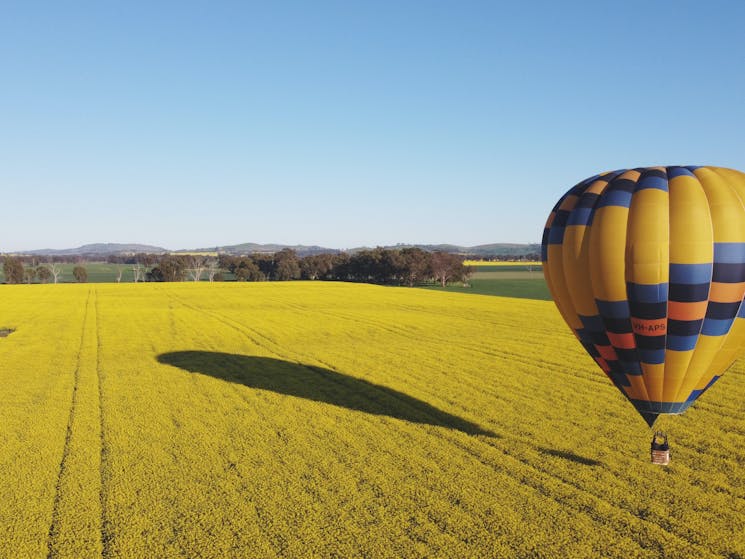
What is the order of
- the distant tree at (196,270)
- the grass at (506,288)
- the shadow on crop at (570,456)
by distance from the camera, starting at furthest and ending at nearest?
the distant tree at (196,270)
the grass at (506,288)
the shadow on crop at (570,456)

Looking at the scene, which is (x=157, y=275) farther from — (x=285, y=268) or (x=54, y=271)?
(x=285, y=268)

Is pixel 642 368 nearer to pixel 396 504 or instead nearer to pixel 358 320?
pixel 396 504

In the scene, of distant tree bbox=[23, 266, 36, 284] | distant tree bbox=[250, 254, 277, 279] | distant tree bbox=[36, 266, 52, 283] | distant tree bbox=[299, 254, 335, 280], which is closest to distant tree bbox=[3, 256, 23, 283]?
distant tree bbox=[23, 266, 36, 284]

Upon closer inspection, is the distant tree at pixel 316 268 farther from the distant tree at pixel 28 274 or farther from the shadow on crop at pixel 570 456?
the shadow on crop at pixel 570 456

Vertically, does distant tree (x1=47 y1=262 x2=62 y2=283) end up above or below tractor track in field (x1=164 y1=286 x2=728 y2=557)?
above

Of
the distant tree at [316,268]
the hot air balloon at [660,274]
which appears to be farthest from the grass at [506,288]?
the hot air balloon at [660,274]

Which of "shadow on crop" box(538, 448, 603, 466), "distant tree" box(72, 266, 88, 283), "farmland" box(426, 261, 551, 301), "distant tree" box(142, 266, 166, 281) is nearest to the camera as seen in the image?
"shadow on crop" box(538, 448, 603, 466)

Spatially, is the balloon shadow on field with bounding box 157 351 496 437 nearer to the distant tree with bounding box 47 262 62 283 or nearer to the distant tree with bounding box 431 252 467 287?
the distant tree with bounding box 431 252 467 287
